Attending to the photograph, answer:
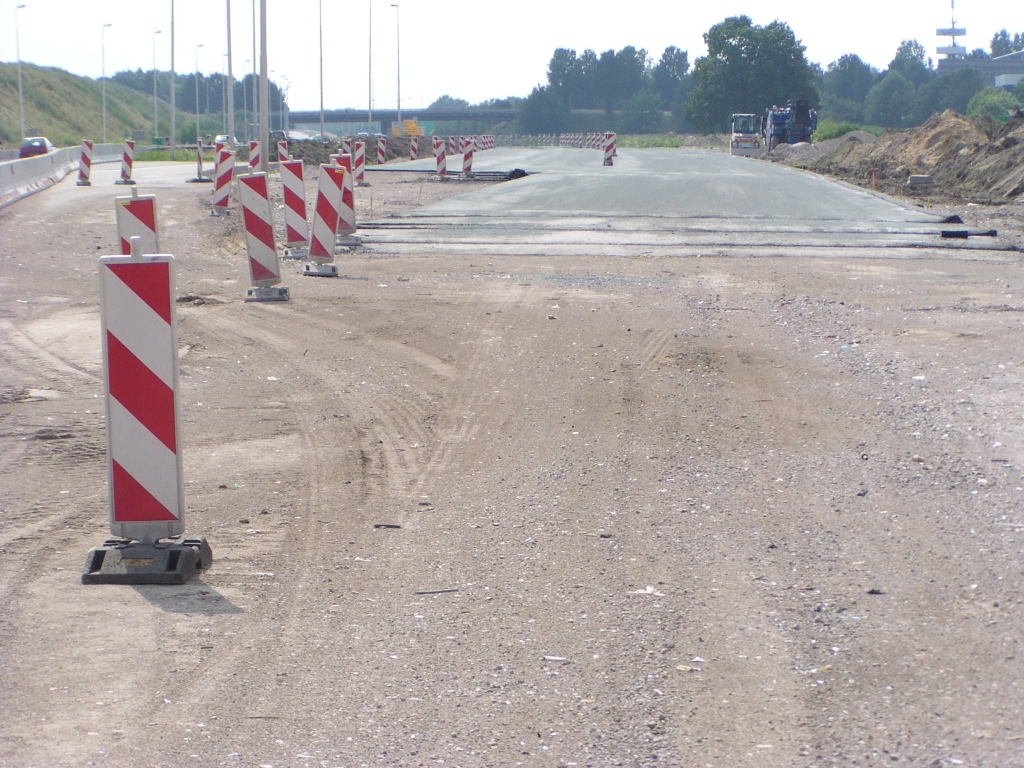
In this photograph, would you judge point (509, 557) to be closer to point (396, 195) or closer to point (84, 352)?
point (84, 352)

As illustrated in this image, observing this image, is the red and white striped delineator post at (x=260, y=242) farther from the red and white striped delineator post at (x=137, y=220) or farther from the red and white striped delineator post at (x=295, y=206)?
the red and white striped delineator post at (x=137, y=220)

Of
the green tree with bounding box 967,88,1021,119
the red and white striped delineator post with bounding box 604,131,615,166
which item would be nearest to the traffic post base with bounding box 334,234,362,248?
the red and white striped delineator post with bounding box 604,131,615,166

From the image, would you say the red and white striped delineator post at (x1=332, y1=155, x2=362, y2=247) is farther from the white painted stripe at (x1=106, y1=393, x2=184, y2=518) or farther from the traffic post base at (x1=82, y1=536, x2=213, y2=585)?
the traffic post base at (x1=82, y1=536, x2=213, y2=585)

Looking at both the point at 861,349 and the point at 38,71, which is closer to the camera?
the point at 861,349

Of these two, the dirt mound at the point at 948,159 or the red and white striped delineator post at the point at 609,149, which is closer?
the dirt mound at the point at 948,159

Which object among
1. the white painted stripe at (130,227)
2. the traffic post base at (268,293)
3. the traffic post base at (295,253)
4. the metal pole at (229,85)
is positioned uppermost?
the metal pole at (229,85)

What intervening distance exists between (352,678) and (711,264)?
1229 centimetres

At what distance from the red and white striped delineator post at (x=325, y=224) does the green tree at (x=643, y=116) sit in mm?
174438

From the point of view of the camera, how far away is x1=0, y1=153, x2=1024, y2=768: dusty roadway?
3.37m

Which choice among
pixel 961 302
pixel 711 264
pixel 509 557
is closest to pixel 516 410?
pixel 509 557

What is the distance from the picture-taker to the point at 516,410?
24.1ft

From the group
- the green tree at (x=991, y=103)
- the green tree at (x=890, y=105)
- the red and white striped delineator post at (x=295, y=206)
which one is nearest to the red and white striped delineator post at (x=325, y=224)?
the red and white striped delineator post at (x=295, y=206)

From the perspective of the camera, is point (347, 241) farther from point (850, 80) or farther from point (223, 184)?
point (850, 80)

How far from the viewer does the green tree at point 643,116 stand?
182 meters
